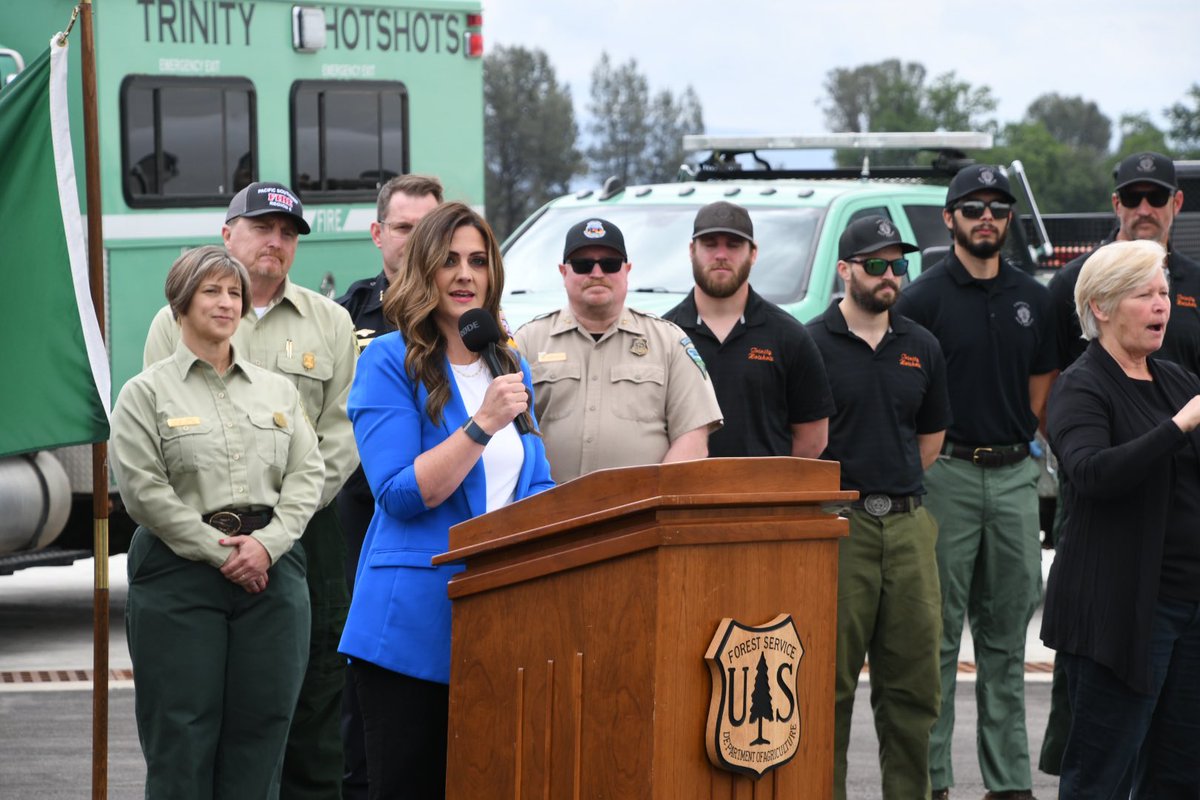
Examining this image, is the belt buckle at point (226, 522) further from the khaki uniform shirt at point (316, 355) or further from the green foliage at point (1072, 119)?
the green foliage at point (1072, 119)

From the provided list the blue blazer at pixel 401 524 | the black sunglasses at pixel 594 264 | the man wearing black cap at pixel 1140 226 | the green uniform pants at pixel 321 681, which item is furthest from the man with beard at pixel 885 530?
the blue blazer at pixel 401 524

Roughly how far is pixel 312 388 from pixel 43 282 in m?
0.87

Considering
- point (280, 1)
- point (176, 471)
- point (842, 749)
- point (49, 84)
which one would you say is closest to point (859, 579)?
point (842, 749)

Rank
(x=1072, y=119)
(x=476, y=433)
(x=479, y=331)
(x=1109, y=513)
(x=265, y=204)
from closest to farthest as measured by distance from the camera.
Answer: (x=476, y=433), (x=479, y=331), (x=1109, y=513), (x=265, y=204), (x=1072, y=119)

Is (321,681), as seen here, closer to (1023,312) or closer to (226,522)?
(226,522)

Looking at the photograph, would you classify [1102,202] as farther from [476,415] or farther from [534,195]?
[476,415]

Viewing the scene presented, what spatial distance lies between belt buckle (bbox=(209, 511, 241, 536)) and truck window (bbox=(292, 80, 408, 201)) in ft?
22.1

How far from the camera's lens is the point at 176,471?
4.99 metres

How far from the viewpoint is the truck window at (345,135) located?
1160 cm

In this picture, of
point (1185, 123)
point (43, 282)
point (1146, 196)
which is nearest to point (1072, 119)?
point (1185, 123)

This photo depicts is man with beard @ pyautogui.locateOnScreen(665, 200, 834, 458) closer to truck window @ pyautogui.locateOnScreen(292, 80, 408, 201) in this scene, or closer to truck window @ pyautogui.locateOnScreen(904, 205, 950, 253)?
truck window @ pyautogui.locateOnScreen(904, 205, 950, 253)

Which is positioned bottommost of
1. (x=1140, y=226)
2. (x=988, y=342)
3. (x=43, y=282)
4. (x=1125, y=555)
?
(x=1125, y=555)

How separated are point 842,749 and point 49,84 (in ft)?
10.9

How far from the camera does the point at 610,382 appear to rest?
5.23 meters
